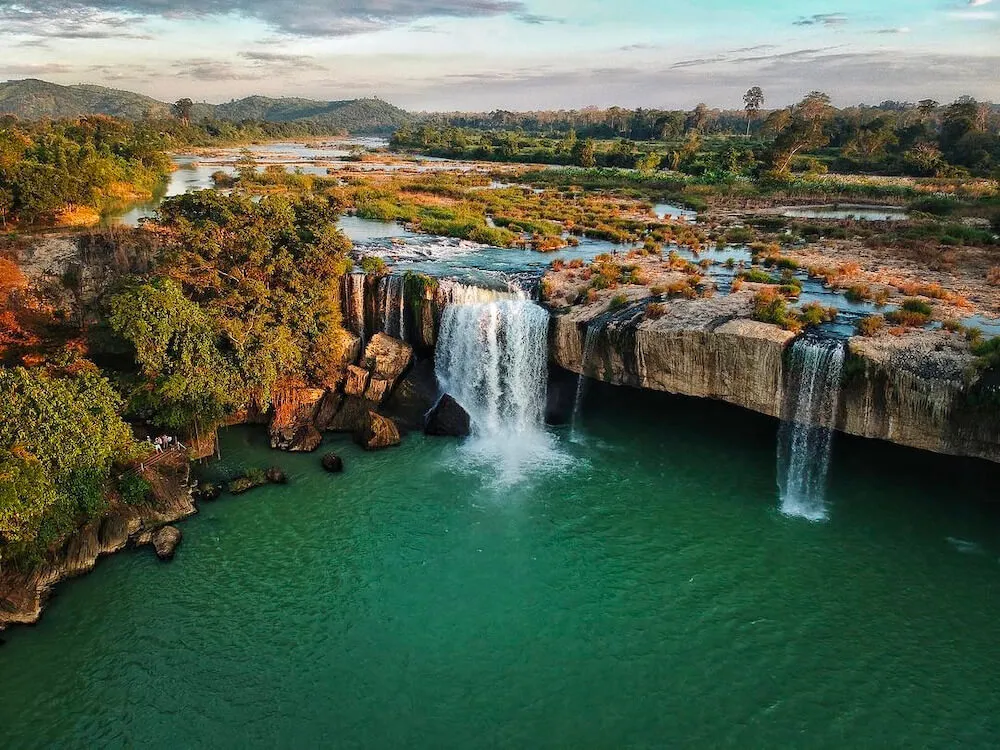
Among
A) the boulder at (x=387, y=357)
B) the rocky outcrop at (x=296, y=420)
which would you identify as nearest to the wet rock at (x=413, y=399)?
the boulder at (x=387, y=357)

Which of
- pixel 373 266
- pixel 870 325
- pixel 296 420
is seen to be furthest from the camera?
pixel 373 266

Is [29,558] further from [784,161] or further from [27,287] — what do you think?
[784,161]

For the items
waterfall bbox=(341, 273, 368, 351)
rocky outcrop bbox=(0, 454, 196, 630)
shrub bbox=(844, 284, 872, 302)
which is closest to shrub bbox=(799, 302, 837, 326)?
shrub bbox=(844, 284, 872, 302)

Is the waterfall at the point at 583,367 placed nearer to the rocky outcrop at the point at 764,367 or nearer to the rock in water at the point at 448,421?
the rocky outcrop at the point at 764,367

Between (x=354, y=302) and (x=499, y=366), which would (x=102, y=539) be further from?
(x=499, y=366)

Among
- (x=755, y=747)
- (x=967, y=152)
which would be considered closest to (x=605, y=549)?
(x=755, y=747)

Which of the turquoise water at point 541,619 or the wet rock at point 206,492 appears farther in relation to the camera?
the wet rock at point 206,492

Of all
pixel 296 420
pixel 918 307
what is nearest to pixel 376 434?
pixel 296 420
